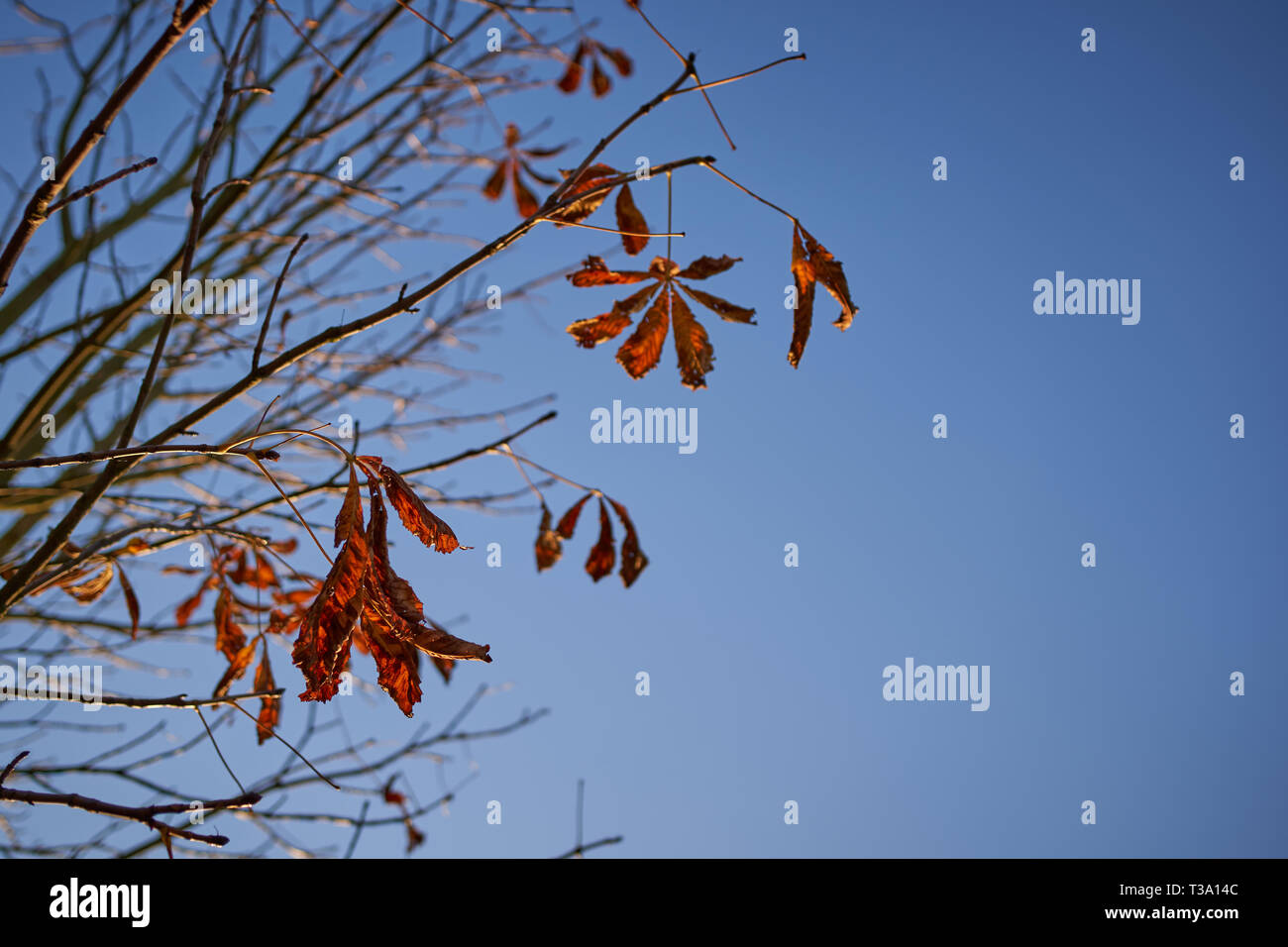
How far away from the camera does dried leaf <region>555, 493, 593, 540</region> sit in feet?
4.86

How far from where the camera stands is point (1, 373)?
1754 millimetres

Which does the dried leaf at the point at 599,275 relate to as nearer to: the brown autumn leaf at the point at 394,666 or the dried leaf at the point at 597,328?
the dried leaf at the point at 597,328

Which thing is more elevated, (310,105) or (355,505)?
(310,105)

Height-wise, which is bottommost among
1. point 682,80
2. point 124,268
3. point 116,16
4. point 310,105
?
point 682,80

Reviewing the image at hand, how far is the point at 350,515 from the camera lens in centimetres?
74

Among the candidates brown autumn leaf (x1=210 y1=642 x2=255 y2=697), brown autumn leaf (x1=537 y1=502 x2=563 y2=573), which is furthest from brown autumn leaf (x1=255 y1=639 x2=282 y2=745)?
brown autumn leaf (x1=537 y1=502 x2=563 y2=573)

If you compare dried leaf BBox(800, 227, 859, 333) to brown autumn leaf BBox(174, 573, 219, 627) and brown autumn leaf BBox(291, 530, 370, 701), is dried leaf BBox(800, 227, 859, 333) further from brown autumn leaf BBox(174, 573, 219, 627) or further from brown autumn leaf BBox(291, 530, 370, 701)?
brown autumn leaf BBox(174, 573, 219, 627)

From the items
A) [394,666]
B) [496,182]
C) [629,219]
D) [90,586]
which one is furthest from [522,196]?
[394,666]

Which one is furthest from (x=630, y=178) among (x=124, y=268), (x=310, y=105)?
(x=124, y=268)

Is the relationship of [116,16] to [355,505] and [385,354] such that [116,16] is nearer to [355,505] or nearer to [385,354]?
[385,354]

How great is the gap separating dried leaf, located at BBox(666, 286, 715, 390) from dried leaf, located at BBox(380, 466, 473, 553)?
50cm

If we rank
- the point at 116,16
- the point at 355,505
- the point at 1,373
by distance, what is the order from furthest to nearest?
the point at 116,16 < the point at 1,373 < the point at 355,505

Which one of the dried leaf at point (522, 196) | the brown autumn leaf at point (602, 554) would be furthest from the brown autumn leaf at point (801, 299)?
the dried leaf at point (522, 196)
